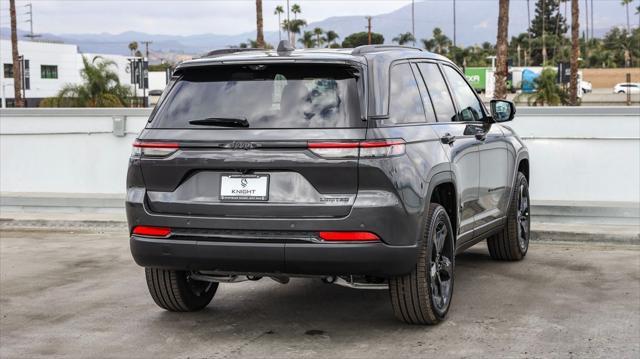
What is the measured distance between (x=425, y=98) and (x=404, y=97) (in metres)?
0.46

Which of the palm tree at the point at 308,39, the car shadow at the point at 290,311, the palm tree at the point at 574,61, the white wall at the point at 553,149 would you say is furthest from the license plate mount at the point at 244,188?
the palm tree at the point at 308,39

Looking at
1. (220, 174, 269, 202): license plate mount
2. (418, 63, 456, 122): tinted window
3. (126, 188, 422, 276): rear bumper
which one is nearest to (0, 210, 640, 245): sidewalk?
(418, 63, 456, 122): tinted window

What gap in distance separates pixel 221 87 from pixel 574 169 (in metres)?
7.36

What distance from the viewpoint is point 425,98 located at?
701 cm

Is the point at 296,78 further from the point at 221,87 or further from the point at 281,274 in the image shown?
the point at 281,274

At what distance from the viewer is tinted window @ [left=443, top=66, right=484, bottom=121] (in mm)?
7730

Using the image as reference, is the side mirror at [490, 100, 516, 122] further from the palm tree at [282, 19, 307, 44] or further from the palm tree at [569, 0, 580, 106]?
the palm tree at [282, 19, 307, 44]

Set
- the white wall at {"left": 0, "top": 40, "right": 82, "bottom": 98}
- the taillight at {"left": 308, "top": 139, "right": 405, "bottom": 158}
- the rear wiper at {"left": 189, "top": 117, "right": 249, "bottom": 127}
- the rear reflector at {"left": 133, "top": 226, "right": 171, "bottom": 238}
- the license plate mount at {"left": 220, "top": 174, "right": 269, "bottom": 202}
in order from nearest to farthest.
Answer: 1. the taillight at {"left": 308, "top": 139, "right": 405, "bottom": 158}
2. the license plate mount at {"left": 220, "top": 174, "right": 269, "bottom": 202}
3. the rear wiper at {"left": 189, "top": 117, "right": 249, "bottom": 127}
4. the rear reflector at {"left": 133, "top": 226, "right": 171, "bottom": 238}
5. the white wall at {"left": 0, "top": 40, "right": 82, "bottom": 98}

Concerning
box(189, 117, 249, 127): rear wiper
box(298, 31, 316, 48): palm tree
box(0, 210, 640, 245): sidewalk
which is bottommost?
box(0, 210, 640, 245): sidewalk

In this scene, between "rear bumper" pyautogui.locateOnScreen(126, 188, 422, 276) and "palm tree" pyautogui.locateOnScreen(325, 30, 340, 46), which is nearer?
"rear bumper" pyautogui.locateOnScreen(126, 188, 422, 276)

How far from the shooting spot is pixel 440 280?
685 centimetres

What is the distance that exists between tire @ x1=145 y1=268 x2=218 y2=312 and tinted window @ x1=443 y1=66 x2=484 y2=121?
2.42 meters

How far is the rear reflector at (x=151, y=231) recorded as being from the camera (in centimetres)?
628

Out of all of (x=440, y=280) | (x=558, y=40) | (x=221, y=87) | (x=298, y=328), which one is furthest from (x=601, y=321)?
(x=558, y=40)
